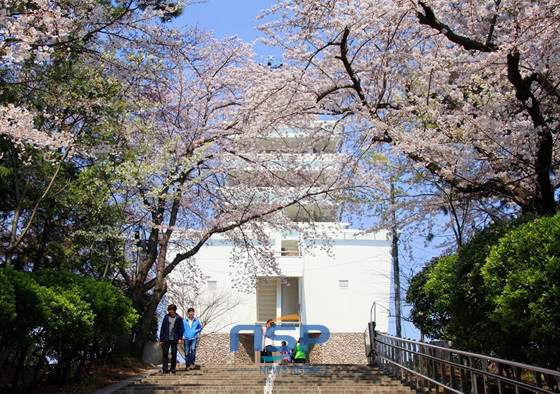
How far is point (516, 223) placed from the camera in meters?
7.43

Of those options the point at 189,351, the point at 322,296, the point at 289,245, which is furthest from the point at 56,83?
the point at 289,245

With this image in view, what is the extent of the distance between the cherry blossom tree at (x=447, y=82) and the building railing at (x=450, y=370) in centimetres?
268

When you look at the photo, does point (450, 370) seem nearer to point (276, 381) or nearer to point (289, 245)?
point (276, 381)

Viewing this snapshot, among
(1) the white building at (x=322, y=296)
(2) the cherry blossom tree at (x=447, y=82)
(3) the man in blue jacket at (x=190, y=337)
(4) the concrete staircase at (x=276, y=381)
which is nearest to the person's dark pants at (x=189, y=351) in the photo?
(3) the man in blue jacket at (x=190, y=337)

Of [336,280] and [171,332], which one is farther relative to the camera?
[336,280]

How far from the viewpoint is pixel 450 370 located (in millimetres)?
6898

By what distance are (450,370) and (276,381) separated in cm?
338

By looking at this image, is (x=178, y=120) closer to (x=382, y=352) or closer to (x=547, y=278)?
(x=382, y=352)

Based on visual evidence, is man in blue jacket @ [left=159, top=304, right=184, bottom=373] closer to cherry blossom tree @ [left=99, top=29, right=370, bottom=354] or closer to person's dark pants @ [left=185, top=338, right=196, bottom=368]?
person's dark pants @ [left=185, top=338, right=196, bottom=368]

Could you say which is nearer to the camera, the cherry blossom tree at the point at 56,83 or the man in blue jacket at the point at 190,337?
the cherry blossom tree at the point at 56,83

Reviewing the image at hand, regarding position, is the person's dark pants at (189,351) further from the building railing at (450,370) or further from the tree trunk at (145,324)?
the building railing at (450,370)

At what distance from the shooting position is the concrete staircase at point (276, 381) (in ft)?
27.7

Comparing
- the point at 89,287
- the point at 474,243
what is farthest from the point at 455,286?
the point at 89,287

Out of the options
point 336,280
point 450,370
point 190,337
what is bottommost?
point 450,370
